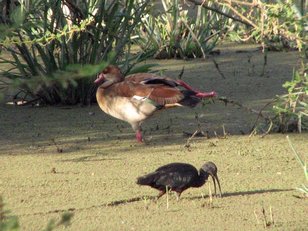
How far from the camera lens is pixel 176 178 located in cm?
451

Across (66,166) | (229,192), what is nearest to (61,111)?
(66,166)

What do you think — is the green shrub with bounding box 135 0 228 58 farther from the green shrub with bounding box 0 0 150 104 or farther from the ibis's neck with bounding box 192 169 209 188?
the ibis's neck with bounding box 192 169 209 188

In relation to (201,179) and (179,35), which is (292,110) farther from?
(179,35)

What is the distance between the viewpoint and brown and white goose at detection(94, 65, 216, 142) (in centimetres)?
595

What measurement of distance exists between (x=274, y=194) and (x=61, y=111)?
285 centimetres

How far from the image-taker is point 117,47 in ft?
23.7

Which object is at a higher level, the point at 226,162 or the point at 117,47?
the point at 117,47

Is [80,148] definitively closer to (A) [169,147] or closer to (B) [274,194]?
(A) [169,147]

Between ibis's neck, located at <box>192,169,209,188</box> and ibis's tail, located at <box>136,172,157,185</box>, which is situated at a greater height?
ibis's tail, located at <box>136,172,157,185</box>

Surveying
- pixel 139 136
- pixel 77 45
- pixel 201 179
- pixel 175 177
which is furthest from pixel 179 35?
pixel 175 177

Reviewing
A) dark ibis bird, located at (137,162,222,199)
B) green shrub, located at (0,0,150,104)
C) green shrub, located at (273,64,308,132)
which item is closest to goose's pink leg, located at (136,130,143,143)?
green shrub, located at (273,64,308,132)

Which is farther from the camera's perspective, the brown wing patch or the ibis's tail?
the brown wing patch

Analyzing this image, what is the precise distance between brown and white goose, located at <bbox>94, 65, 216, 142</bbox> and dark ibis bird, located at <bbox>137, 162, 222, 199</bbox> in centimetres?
128

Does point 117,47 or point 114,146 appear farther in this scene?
point 117,47
